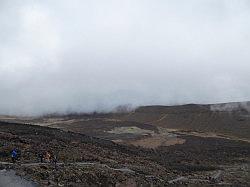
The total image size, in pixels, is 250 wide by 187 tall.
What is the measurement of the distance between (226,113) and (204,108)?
12.7 meters

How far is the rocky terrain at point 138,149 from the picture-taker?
148 feet

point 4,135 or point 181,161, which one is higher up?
point 4,135

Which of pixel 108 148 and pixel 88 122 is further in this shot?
pixel 88 122

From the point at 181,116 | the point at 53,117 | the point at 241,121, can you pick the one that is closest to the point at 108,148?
the point at 241,121

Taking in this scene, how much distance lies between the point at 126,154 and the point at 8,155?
1134 inches

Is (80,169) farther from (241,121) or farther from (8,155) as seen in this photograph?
(241,121)

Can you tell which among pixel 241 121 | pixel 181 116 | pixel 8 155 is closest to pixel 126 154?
pixel 8 155

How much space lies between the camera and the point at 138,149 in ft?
297

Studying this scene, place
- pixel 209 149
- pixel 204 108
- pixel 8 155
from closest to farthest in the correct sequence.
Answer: pixel 8 155
pixel 209 149
pixel 204 108

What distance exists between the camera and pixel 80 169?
1779 inches

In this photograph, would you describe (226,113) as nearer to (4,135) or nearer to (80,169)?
(4,135)

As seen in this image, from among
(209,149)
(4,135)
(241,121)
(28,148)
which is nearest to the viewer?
(28,148)

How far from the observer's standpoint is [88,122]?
552 feet

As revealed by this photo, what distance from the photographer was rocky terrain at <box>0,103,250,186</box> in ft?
148
